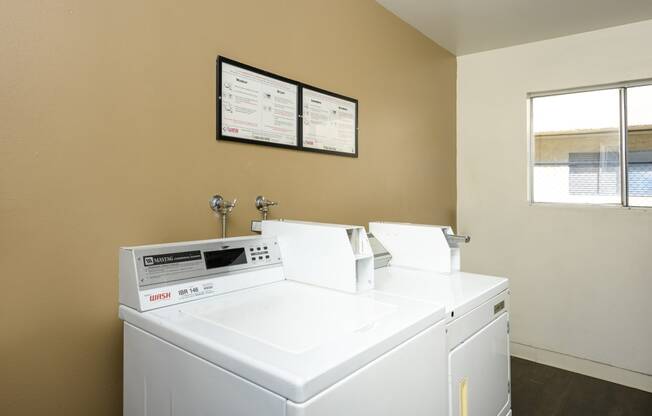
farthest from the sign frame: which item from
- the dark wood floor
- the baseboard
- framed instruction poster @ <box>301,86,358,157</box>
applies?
the baseboard

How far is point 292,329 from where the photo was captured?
1.05 metres

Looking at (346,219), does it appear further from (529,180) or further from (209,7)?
(529,180)

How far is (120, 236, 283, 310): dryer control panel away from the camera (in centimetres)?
123

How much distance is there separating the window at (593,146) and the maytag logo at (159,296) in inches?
116

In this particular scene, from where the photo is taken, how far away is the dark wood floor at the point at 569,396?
2.45m

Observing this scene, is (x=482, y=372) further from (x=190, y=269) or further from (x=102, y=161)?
(x=102, y=161)

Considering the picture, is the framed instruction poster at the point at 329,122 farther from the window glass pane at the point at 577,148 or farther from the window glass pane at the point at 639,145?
the window glass pane at the point at 639,145

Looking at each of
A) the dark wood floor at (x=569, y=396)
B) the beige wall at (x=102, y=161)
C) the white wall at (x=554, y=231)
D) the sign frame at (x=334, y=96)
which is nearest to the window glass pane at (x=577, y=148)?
the white wall at (x=554, y=231)

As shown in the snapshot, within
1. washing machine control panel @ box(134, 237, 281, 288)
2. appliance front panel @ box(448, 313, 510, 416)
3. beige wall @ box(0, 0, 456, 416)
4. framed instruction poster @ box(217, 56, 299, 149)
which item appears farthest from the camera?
framed instruction poster @ box(217, 56, 299, 149)

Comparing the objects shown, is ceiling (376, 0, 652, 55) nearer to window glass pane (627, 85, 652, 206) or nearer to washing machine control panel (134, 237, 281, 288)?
window glass pane (627, 85, 652, 206)

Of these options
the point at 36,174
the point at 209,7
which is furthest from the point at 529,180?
the point at 36,174

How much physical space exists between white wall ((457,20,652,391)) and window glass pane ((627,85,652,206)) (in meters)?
0.15

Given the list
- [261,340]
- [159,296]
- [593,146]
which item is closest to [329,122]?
[159,296]

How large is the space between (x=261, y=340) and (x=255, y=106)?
3.68ft
